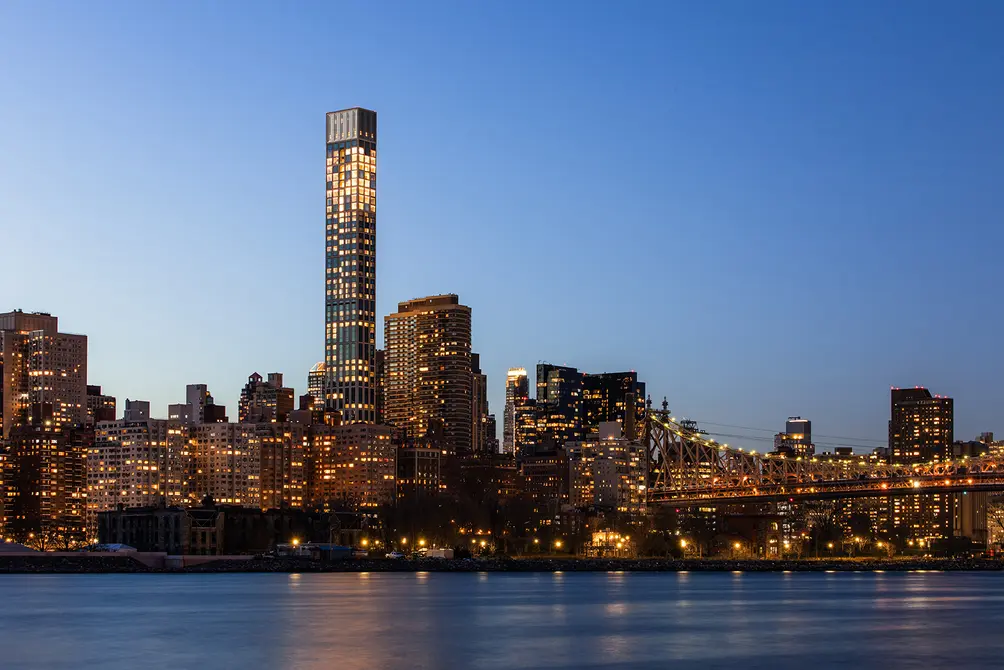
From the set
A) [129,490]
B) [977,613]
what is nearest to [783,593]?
A: [977,613]

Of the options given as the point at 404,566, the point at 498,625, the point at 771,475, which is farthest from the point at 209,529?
the point at 498,625

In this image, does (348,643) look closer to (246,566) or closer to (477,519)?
(246,566)

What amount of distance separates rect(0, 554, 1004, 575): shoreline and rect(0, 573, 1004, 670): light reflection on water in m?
25.1

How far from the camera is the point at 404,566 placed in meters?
124

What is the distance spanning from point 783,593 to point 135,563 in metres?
61.3

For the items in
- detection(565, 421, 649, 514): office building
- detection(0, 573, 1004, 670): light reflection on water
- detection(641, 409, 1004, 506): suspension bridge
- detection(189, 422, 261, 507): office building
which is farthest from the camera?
detection(189, 422, 261, 507): office building

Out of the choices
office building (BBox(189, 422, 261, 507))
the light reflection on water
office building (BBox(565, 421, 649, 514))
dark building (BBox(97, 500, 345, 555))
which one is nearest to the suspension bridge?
office building (BBox(565, 421, 649, 514))

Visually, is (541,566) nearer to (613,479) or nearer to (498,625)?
(613,479)

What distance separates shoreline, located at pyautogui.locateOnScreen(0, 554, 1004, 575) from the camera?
4724 inches

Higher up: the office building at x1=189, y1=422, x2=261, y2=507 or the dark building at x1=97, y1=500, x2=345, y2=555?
the office building at x1=189, y1=422, x2=261, y2=507

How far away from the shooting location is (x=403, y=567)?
124 metres

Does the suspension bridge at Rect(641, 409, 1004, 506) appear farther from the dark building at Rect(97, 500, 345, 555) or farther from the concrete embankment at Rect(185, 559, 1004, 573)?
the dark building at Rect(97, 500, 345, 555)

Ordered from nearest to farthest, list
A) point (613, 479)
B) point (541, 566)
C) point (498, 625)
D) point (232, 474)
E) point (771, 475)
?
point (498, 625)
point (541, 566)
point (771, 475)
point (613, 479)
point (232, 474)

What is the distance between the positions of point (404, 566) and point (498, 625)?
6747 cm
